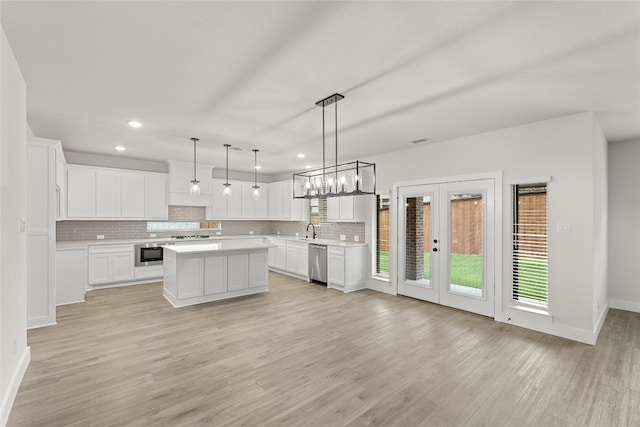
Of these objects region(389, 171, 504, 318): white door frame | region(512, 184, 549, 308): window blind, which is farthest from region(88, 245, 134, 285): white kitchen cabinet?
region(512, 184, 549, 308): window blind

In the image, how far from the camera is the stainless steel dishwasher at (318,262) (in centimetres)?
633

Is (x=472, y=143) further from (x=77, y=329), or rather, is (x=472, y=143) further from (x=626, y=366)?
(x=77, y=329)

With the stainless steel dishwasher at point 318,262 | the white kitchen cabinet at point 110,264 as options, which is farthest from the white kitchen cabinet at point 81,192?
the stainless steel dishwasher at point 318,262

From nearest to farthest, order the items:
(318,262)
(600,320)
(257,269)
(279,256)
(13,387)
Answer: (13,387) < (600,320) < (257,269) < (318,262) < (279,256)

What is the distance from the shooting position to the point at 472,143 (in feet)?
15.1

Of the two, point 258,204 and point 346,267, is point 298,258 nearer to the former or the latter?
point 346,267

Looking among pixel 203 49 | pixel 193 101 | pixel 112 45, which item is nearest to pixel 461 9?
pixel 203 49

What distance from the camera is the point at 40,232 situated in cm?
386

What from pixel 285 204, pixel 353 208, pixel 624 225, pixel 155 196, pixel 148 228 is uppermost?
pixel 155 196

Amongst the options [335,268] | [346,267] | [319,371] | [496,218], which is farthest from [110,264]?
[496,218]

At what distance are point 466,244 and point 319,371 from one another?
3172 millimetres

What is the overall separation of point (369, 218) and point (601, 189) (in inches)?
140

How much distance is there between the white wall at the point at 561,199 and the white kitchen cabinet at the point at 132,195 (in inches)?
266

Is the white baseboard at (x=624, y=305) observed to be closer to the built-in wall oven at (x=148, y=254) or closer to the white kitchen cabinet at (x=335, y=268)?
the white kitchen cabinet at (x=335, y=268)
